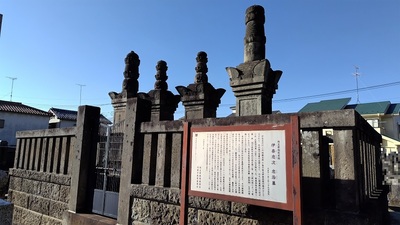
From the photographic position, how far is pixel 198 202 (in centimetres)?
385

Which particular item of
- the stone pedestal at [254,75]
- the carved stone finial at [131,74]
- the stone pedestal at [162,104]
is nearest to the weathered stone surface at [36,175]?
the stone pedestal at [162,104]

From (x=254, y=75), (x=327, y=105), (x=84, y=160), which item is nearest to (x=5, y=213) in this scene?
(x=84, y=160)

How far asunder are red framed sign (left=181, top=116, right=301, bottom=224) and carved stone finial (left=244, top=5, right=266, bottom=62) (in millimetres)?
3012

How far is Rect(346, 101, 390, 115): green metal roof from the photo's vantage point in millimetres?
27156

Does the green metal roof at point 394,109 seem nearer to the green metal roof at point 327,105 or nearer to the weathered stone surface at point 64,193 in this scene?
the green metal roof at point 327,105

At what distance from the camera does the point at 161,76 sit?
7.92 meters

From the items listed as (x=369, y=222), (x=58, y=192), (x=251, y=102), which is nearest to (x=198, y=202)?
(x=369, y=222)

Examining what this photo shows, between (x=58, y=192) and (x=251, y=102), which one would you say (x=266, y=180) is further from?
(x=58, y=192)

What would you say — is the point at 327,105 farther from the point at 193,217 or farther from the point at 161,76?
the point at 193,217

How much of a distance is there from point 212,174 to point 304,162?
1.04m

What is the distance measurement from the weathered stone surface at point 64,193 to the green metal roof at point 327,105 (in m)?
24.7

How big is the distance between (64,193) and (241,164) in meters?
4.80

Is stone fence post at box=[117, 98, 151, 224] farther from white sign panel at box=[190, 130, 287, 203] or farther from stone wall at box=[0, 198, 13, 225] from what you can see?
stone wall at box=[0, 198, 13, 225]

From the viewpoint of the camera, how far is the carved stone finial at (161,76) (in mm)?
7812
